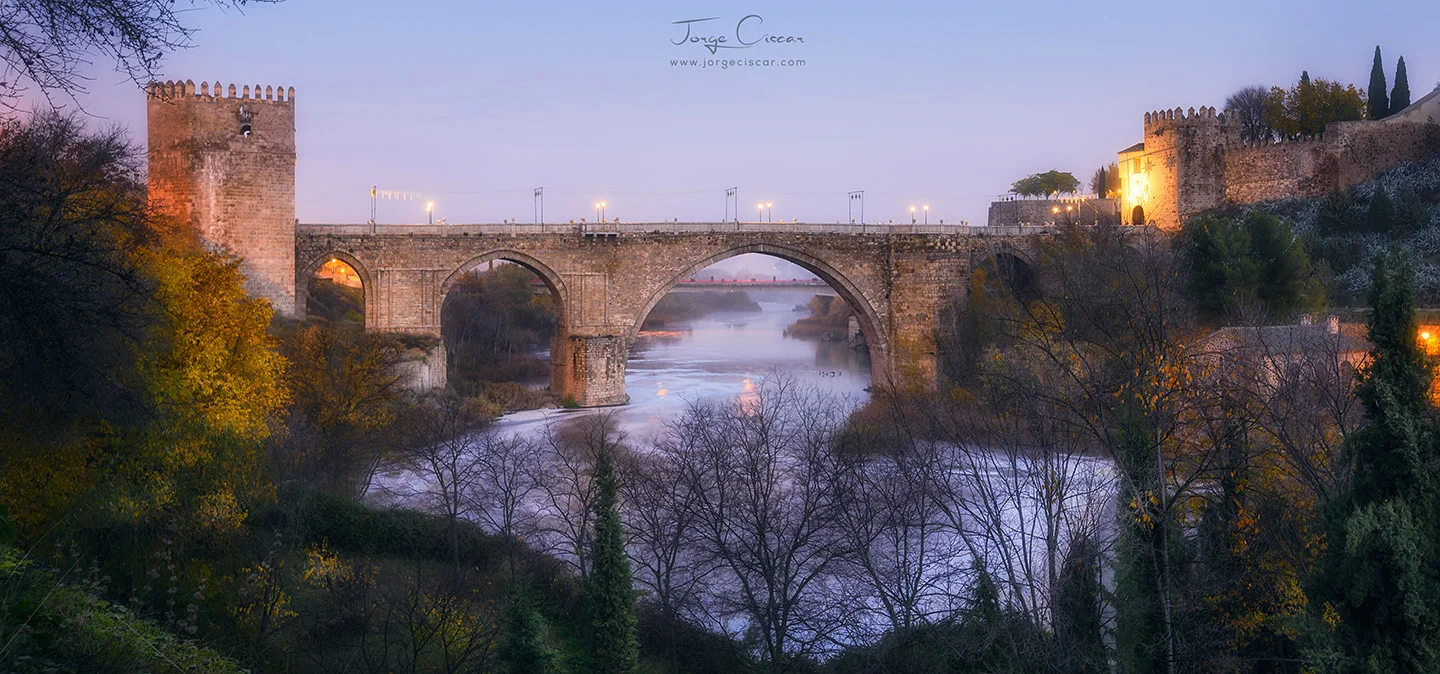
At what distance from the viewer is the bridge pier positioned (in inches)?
1016

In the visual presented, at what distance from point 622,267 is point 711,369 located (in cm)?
1299

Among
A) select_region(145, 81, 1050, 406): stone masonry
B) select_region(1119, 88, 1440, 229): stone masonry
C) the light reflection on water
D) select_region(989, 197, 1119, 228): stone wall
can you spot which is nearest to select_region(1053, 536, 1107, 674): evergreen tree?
the light reflection on water

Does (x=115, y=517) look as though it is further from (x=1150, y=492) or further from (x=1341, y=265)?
(x=1341, y=265)

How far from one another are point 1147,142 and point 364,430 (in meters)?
22.7

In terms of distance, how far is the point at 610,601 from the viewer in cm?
1095

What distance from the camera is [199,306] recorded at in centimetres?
1259

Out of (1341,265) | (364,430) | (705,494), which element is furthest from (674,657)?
(1341,265)

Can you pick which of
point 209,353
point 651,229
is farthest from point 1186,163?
point 209,353

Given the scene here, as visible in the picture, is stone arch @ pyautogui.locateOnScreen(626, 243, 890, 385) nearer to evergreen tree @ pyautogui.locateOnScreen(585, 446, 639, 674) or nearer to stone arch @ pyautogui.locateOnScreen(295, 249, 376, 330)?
stone arch @ pyautogui.locateOnScreen(295, 249, 376, 330)

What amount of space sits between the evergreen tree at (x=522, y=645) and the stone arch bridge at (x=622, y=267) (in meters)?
13.8

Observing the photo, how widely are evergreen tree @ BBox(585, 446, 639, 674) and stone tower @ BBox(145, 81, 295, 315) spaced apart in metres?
13.5

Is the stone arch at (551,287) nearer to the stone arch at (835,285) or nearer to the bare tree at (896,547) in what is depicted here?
the stone arch at (835,285)

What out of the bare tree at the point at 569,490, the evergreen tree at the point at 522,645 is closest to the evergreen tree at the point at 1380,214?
the bare tree at the point at 569,490

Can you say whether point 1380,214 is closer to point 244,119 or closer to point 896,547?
point 896,547
